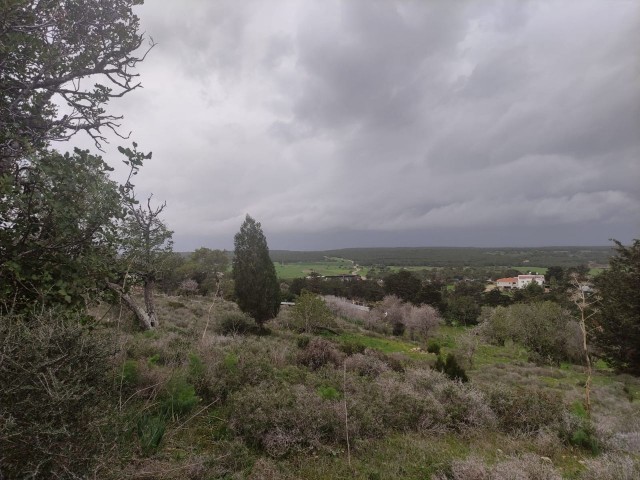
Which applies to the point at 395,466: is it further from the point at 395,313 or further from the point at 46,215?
the point at 395,313

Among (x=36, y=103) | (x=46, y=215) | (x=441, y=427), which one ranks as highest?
Answer: (x=36, y=103)

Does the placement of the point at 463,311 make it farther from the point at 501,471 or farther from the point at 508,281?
the point at 501,471

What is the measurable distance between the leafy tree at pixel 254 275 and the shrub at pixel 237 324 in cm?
84

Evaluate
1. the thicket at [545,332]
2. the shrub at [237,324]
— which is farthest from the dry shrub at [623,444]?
the thicket at [545,332]

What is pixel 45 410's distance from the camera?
2.66 m

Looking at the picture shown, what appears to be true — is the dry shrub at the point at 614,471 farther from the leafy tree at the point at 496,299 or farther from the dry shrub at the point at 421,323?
the leafy tree at the point at 496,299

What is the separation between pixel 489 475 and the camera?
434 cm

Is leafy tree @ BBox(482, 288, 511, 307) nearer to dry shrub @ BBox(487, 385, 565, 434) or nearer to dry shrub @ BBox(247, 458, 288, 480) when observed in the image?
dry shrub @ BBox(487, 385, 565, 434)

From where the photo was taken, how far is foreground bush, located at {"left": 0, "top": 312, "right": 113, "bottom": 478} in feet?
8.21

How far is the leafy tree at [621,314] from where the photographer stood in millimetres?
24578

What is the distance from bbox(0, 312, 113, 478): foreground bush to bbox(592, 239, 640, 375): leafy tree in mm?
31847

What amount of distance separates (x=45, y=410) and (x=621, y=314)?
3369 centimetres

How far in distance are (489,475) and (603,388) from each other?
66.3 feet

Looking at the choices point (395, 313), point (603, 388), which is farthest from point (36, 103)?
point (395, 313)
